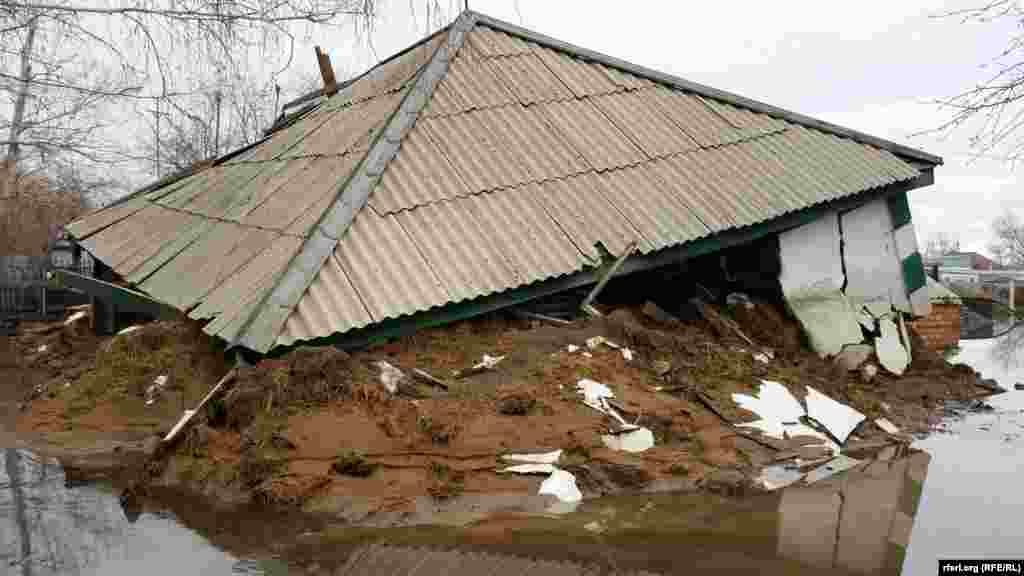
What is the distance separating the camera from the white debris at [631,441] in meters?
6.59

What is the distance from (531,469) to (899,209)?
7934 mm

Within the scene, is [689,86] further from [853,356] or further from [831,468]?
[831,468]

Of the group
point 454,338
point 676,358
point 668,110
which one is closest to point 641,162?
point 668,110

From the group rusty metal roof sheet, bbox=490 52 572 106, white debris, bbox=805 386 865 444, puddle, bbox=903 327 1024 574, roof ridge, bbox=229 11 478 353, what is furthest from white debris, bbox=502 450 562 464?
rusty metal roof sheet, bbox=490 52 572 106

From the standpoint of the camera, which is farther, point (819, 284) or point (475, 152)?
point (819, 284)

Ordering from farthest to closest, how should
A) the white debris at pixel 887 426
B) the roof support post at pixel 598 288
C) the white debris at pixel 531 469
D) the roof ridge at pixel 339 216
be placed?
the roof support post at pixel 598 288
the white debris at pixel 887 426
the roof ridge at pixel 339 216
the white debris at pixel 531 469

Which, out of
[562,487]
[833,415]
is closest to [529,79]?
[833,415]

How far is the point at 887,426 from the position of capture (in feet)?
26.2

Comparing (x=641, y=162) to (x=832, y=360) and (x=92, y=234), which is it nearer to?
(x=832, y=360)

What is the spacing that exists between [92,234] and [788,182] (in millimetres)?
10627

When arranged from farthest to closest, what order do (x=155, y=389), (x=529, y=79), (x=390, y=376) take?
(x=529, y=79) < (x=155, y=389) < (x=390, y=376)

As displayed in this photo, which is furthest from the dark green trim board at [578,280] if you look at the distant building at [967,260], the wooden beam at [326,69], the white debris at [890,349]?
the distant building at [967,260]

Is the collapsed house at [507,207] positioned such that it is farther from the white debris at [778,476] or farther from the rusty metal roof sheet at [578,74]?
the white debris at [778,476]

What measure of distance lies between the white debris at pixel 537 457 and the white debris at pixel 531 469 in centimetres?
6
